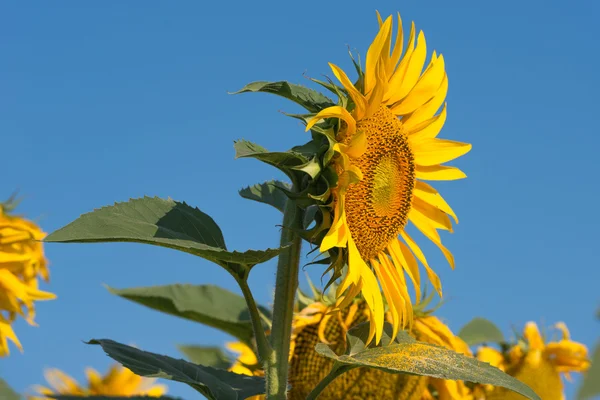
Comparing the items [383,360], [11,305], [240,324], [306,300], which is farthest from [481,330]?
[11,305]

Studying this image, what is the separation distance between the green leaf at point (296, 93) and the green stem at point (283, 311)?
241 millimetres

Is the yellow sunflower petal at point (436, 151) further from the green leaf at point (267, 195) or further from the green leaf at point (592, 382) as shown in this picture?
the green leaf at point (592, 382)

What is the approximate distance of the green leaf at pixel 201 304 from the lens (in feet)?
8.79

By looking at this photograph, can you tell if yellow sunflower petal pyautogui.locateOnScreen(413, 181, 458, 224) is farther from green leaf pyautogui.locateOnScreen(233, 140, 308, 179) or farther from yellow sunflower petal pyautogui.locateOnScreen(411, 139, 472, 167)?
green leaf pyautogui.locateOnScreen(233, 140, 308, 179)

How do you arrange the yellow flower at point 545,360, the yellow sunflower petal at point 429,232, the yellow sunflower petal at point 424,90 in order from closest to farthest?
the yellow sunflower petal at point 424,90, the yellow sunflower petal at point 429,232, the yellow flower at point 545,360

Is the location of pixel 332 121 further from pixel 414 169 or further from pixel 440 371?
pixel 440 371

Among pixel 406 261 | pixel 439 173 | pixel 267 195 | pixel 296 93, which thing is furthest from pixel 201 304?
pixel 296 93

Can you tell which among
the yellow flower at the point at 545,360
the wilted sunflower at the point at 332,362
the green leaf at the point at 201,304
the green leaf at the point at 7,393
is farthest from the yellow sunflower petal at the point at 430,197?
the yellow flower at the point at 545,360

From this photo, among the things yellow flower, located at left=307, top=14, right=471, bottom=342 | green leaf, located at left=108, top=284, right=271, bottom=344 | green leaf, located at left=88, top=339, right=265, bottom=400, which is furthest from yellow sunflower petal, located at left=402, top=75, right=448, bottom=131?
green leaf, located at left=108, top=284, right=271, bottom=344

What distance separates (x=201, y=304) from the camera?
8.97ft

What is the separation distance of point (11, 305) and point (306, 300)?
1.32 m

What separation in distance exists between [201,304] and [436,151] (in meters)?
1.22

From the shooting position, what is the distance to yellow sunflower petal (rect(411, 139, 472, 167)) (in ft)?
6.35

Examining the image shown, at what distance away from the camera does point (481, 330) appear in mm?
A: 2965
